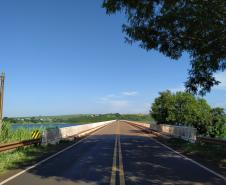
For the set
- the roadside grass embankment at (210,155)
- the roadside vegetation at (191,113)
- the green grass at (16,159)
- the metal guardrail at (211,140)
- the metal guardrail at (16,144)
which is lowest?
the green grass at (16,159)

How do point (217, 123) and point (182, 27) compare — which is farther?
Result: point (217, 123)

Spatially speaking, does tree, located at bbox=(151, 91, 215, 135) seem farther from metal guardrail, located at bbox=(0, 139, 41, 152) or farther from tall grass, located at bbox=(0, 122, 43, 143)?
metal guardrail, located at bbox=(0, 139, 41, 152)

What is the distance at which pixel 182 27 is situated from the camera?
51.3 ft

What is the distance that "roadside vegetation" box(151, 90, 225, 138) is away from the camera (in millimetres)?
55406

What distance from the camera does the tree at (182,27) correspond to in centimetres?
1329

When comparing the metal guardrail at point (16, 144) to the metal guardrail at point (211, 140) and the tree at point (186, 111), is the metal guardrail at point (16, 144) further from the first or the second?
the tree at point (186, 111)

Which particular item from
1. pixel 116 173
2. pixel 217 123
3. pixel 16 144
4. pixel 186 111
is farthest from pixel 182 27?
pixel 217 123

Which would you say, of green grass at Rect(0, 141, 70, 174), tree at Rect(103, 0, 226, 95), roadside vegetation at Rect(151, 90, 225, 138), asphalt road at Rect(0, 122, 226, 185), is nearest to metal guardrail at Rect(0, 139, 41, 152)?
green grass at Rect(0, 141, 70, 174)

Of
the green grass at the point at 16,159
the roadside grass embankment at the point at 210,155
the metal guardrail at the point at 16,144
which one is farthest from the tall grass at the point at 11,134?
the roadside grass embankment at the point at 210,155

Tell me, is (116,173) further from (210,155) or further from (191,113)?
(191,113)

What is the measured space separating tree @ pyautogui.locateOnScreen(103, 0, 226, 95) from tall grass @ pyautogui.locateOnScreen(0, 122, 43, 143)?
11838 millimetres

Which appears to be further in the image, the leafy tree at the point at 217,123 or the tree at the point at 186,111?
the leafy tree at the point at 217,123

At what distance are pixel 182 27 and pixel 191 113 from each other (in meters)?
40.8

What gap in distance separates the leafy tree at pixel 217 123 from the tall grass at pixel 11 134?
34971 mm
